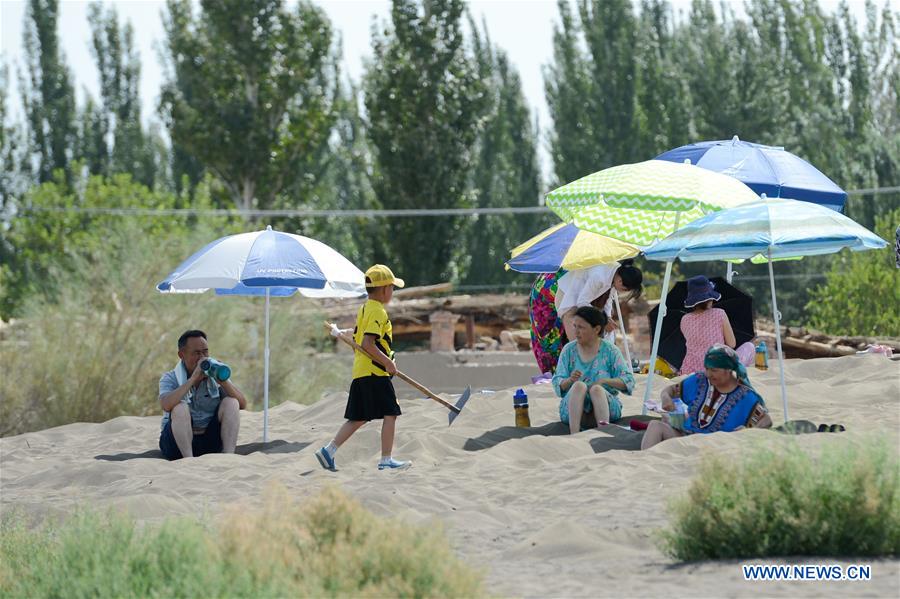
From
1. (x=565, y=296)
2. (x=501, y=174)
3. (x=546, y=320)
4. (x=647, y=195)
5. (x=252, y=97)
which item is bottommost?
(x=546, y=320)

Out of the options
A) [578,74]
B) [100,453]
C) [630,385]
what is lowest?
[100,453]

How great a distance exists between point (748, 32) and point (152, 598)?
120 ft

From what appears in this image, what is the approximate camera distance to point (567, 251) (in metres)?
12.6

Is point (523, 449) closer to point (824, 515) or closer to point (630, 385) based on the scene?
point (630, 385)

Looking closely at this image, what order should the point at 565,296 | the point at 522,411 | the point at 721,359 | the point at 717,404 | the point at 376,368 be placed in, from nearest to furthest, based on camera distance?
1. the point at 721,359
2. the point at 717,404
3. the point at 376,368
4. the point at 522,411
5. the point at 565,296

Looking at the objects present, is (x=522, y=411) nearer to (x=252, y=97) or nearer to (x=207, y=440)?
(x=207, y=440)

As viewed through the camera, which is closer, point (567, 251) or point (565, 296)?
point (565, 296)

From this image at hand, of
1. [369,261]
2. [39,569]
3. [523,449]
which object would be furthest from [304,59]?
[39,569]

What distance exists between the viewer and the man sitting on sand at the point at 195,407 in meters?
10.5

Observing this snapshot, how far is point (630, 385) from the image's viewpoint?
33.3 feet

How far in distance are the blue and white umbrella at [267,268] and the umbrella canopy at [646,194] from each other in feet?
6.17

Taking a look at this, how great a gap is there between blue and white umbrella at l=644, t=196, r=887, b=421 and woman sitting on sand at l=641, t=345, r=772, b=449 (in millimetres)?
705

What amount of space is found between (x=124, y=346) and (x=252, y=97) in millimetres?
23493

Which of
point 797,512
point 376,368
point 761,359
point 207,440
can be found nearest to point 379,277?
point 376,368
